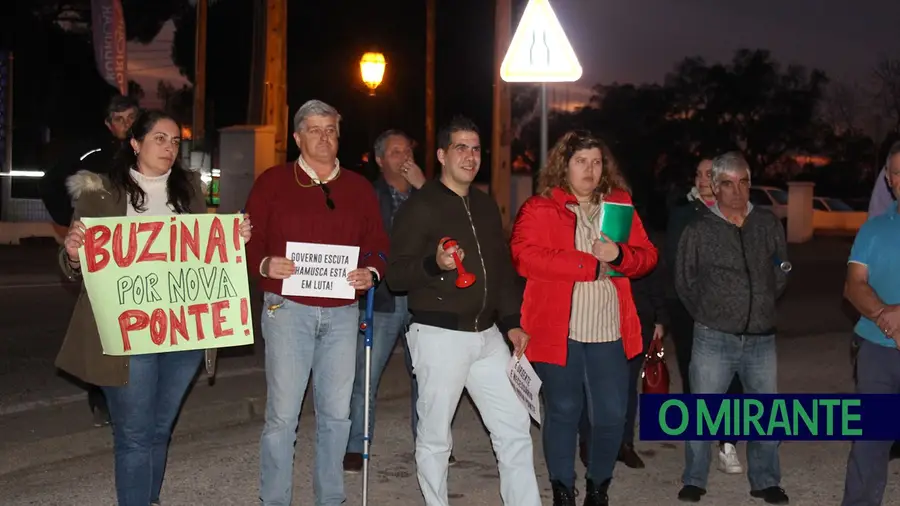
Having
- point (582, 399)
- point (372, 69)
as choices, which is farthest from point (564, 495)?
point (372, 69)

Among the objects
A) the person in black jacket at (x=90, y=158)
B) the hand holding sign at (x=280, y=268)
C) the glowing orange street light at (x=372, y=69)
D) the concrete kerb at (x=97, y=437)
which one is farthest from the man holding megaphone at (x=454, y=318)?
the glowing orange street light at (x=372, y=69)

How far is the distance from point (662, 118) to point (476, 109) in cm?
3558

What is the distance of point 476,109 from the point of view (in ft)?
112

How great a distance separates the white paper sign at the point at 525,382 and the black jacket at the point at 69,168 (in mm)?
2733

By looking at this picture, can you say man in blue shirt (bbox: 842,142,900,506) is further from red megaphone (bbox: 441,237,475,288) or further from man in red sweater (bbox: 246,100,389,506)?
man in red sweater (bbox: 246,100,389,506)

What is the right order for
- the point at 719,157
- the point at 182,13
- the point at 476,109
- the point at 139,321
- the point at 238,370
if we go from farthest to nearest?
the point at 182,13 < the point at 476,109 < the point at 238,370 < the point at 719,157 < the point at 139,321

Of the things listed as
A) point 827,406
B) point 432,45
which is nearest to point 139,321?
point 827,406

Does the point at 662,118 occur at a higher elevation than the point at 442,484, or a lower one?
higher

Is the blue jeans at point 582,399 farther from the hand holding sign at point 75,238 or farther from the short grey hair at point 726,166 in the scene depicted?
the hand holding sign at point 75,238

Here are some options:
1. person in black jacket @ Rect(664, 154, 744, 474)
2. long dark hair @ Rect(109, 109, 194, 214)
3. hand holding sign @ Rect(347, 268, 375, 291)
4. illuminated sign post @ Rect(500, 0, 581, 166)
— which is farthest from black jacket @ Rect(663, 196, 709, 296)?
long dark hair @ Rect(109, 109, 194, 214)

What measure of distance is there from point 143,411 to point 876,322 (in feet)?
11.4

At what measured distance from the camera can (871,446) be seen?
18.7 feet

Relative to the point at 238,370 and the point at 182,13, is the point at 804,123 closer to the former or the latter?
the point at 182,13

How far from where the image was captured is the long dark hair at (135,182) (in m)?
5.50
